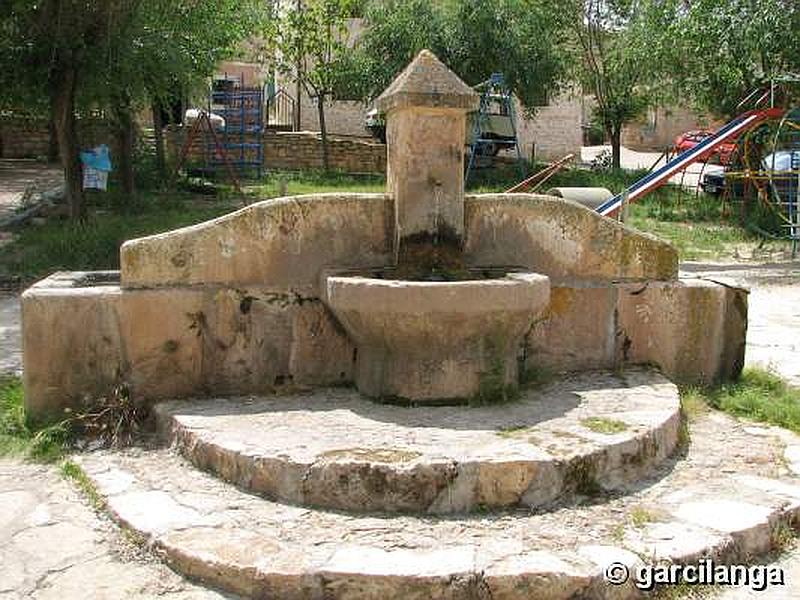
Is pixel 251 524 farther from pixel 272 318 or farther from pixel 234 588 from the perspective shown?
pixel 272 318

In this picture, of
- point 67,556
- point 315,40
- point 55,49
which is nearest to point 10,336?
point 67,556

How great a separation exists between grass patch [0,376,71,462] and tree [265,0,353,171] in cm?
1808

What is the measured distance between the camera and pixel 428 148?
16.0ft

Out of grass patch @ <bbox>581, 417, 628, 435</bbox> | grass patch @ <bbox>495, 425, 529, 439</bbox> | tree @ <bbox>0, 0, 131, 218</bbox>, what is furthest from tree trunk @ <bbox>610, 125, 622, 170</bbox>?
grass patch @ <bbox>495, 425, 529, 439</bbox>

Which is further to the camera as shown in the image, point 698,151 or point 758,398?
point 698,151

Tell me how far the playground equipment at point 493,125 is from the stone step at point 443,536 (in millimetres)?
14751

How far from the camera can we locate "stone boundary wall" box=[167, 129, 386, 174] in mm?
23359

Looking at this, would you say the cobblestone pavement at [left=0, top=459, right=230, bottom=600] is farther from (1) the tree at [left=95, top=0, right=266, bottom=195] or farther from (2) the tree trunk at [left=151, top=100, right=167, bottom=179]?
(2) the tree trunk at [left=151, top=100, right=167, bottom=179]

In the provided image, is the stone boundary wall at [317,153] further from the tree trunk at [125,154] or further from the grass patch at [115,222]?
the tree trunk at [125,154]

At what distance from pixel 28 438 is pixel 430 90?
281 cm

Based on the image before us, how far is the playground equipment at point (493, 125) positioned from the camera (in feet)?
Answer: 61.7

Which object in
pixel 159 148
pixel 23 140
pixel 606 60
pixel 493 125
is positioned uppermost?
pixel 606 60

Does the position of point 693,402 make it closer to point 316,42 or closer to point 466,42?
point 466,42

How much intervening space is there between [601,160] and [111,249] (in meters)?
17.5
